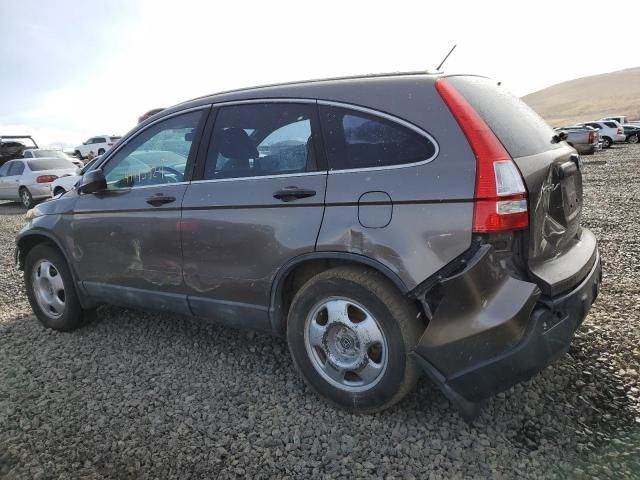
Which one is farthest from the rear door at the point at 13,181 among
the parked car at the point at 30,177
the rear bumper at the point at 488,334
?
the rear bumper at the point at 488,334

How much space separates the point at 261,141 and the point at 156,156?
3.28ft

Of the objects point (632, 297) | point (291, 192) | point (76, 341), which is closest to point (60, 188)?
point (76, 341)

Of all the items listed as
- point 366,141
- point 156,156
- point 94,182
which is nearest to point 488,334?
point 366,141

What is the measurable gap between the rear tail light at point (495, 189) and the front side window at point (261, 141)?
908 mm

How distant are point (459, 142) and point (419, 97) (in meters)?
0.36

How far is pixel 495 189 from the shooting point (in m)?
2.21

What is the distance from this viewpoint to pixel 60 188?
13.6 meters

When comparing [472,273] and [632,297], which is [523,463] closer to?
[472,273]

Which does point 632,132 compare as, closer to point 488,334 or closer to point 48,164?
point 48,164

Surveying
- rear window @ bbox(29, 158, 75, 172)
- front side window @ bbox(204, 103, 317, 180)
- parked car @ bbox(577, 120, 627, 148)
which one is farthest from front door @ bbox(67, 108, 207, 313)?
parked car @ bbox(577, 120, 627, 148)

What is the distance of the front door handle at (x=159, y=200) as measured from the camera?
10.8 feet

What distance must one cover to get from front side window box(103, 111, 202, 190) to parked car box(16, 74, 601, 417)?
0.02 m

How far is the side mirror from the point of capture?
3637mm

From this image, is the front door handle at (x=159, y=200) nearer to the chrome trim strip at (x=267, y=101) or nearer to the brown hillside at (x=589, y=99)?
the chrome trim strip at (x=267, y=101)
